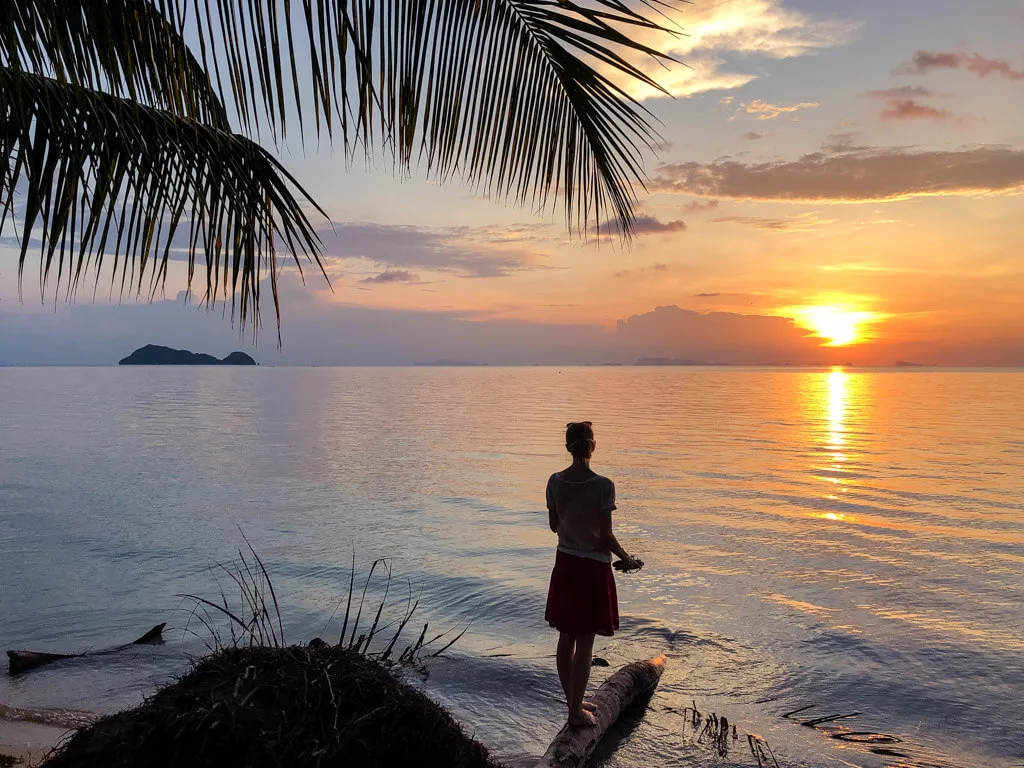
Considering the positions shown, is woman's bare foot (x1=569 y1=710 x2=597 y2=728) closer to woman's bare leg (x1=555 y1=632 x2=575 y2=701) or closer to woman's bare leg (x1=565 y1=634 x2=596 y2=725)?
woman's bare leg (x1=565 y1=634 x2=596 y2=725)

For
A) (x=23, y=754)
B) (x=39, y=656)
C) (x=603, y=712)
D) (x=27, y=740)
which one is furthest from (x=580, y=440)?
(x=39, y=656)

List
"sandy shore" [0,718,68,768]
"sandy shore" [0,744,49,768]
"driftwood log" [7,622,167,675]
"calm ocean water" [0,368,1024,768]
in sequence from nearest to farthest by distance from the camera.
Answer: "sandy shore" [0,744,49,768] → "sandy shore" [0,718,68,768] → "calm ocean water" [0,368,1024,768] → "driftwood log" [7,622,167,675]

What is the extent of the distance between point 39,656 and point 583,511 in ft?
23.0

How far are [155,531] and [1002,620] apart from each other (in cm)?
1594

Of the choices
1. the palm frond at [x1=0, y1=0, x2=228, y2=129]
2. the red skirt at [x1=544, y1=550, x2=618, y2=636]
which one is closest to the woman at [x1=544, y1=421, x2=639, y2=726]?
the red skirt at [x1=544, y1=550, x2=618, y2=636]

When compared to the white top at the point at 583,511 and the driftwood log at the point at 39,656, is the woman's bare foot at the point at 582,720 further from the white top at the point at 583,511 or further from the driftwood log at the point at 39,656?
the driftwood log at the point at 39,656

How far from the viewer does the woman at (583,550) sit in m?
5.43

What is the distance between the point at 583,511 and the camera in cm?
543

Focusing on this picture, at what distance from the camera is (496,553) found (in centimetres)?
1487

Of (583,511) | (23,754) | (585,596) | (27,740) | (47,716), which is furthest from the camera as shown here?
(47,716)

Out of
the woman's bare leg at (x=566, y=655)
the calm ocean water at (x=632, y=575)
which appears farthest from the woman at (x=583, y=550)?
the calm ocean water at (x=632, y=575)

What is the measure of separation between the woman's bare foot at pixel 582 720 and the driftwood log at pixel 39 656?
615cm

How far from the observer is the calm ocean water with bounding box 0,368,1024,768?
7836 mm

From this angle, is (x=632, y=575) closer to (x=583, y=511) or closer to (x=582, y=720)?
(x=582, y=720)
